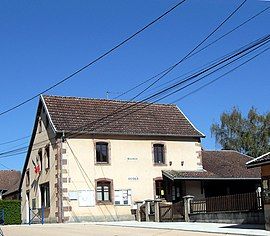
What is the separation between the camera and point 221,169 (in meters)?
41.5

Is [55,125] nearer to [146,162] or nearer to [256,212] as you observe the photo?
[146,162]

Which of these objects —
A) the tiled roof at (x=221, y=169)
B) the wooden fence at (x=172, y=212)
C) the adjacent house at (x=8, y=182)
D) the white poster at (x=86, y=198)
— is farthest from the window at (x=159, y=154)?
the adjacent house at (x=8, y=182)

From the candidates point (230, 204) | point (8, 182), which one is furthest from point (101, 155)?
point (8, 182)

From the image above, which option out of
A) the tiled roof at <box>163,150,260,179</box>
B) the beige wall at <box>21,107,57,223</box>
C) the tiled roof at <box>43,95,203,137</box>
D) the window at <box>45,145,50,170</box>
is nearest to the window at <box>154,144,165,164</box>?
the tiled roof at <box>43,95,203,137</box>

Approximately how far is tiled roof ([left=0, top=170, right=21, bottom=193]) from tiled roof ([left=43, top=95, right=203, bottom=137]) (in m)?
23.0

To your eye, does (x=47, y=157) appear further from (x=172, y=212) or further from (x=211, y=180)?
(x=211, y=180)

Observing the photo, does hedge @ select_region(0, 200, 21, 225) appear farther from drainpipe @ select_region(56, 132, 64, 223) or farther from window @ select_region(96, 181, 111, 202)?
window @ select_region(96, 181, 111, 202)

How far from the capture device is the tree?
204 ft

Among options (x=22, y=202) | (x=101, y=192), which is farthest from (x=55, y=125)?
(x=22, y=202)

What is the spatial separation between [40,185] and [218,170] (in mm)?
13656

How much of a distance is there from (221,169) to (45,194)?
44.3ft

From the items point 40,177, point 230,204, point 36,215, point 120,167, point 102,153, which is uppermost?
point 102,153

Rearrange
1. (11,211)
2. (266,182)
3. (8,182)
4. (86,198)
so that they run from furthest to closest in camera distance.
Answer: (8,182), (11,211), (86,198), (266,182)

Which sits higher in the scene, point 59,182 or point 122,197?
point 59,182
